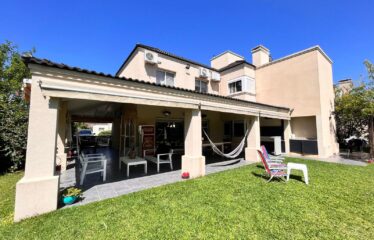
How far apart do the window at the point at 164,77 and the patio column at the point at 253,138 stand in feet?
20.5

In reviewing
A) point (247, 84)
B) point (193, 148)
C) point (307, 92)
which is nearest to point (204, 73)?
point (247, 84)

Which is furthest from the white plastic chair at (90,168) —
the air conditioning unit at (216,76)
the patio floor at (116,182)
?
the air conditioning unit at (216,76)

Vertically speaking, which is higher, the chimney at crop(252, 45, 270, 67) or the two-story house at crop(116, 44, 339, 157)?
the chimney at crop(252, 45, 270, 67)

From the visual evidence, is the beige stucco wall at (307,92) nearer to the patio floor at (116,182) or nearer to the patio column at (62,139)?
the patio floor at (116,182)

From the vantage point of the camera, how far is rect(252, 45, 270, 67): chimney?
50.4 ft

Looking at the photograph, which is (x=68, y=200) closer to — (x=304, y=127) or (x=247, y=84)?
(x=247, y=84)

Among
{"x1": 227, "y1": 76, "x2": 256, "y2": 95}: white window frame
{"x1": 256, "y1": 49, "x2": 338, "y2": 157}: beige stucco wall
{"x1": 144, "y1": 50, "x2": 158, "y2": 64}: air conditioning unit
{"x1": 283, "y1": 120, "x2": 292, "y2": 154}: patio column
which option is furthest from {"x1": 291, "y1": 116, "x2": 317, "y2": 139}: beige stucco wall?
{"x1": 144, "y1": 50, "x2": 158, "y2": 64}: air conditioning unit

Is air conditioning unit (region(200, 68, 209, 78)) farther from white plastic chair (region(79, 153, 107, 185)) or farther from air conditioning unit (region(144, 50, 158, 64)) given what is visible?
white plastic chair (region(79, 153, 107, 185))

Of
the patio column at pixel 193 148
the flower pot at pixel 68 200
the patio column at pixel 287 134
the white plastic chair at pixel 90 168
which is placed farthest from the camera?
the patio column at pixel 287 134

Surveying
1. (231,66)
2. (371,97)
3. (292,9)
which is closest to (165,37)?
(231,66)

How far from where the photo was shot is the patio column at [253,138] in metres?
10.1

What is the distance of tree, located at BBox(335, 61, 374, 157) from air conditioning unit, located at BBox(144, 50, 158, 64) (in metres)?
13.4

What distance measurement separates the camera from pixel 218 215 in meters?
3.86

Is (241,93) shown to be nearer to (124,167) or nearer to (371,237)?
(124,167)
